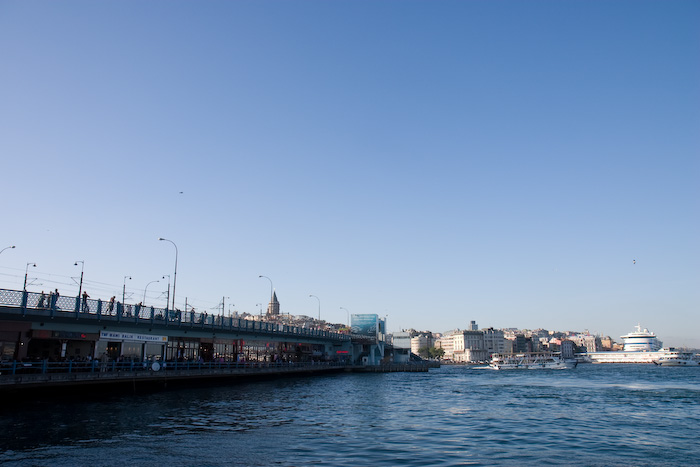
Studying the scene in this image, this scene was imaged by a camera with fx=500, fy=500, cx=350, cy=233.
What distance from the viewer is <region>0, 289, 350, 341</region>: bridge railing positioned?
41.6 meters

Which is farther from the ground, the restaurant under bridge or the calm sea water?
the restaurant under bridge

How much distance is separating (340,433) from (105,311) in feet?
110

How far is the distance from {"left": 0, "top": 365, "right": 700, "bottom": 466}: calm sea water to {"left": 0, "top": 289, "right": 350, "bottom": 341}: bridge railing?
903 cm

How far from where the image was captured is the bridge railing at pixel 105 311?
4162 cm

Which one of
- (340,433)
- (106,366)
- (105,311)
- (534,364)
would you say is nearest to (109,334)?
(105,311)

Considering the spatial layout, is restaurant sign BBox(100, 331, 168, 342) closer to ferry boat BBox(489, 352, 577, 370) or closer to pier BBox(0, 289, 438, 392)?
pier BBox(0, 289, 438, 392)

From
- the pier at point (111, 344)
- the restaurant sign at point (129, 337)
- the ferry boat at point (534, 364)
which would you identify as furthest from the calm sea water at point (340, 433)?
the ferry boat at point (534, 364)

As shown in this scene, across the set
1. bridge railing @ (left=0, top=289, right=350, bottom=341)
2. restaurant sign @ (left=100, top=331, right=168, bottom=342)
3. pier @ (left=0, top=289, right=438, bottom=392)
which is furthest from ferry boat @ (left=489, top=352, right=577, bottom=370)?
restaurant sign @ (left=100, top=331, right=168, bottom=342)

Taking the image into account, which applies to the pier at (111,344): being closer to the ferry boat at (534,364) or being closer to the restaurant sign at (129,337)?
the restaurant sign at (129,337)

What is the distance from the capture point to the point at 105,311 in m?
50.0

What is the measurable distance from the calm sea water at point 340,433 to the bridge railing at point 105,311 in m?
9.03

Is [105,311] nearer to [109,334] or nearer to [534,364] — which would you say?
[109,334]

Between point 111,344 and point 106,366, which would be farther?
point 111,344

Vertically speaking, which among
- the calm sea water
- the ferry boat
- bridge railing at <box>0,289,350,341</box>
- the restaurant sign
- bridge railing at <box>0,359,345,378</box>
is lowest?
the ferry boat
